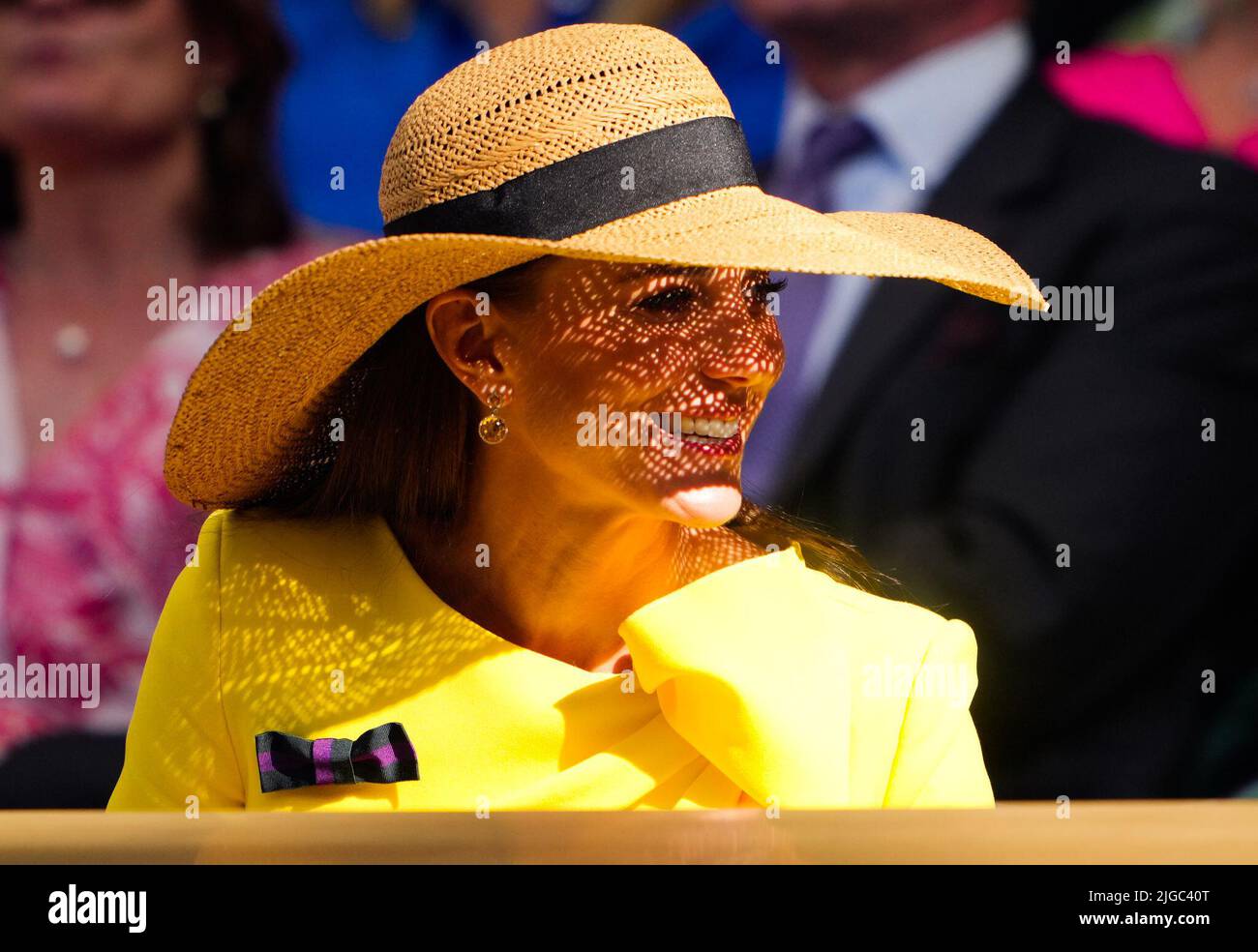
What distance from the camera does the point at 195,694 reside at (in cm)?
191

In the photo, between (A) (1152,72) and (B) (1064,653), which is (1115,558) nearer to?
(B) (1064,653)

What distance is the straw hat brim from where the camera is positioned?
1642 mm

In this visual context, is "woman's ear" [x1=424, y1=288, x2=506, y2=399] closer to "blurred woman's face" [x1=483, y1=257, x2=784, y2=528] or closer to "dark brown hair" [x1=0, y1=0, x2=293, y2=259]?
"blurred woman's face" [x1=483, y1=257, x2=784, y2=528]

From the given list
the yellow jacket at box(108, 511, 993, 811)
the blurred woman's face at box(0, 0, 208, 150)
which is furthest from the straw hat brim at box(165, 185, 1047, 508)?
the blurred woman's face at box(0, 0, 208, 150)

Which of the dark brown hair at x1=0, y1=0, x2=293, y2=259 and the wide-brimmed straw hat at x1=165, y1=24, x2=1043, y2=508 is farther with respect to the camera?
the dark brown hair at x1=0, y1=0, x2=293, y2=259

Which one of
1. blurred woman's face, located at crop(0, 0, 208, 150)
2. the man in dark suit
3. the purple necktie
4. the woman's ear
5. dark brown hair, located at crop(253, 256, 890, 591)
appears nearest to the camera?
the woman's ear

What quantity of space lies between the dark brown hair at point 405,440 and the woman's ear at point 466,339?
0.07 metres

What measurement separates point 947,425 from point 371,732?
1735 millimetres

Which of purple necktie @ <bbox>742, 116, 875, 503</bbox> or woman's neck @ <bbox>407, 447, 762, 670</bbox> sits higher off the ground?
purple necktie @ <bbox>742, 116, 875, 503</bbox>

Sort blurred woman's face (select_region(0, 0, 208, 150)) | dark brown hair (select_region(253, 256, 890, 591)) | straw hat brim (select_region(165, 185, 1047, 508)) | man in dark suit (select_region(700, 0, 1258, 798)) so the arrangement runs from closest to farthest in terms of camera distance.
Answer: straw hat brim (select_region(165, 185, 1047, 508)) < dark brown hair (select_region(253, 256, 890, 591)) < man in dark suit (select_region(700, 0, 1258, 798)) < blurred woman's face (select_region(0, 0, 208, 150))

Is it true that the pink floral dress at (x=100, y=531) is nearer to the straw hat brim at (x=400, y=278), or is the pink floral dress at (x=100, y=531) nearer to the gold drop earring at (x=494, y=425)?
the straw hat brim at (x=400, y=278)

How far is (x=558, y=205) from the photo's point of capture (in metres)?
1.71

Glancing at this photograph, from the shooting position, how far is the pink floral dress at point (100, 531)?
3393mm
